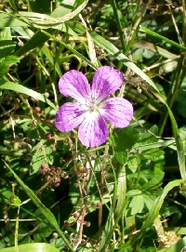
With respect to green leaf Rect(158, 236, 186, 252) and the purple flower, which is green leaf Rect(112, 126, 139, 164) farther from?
green leaf Rect(158, 236, 186, 252)

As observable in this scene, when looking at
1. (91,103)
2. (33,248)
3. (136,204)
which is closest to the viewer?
(33,248)

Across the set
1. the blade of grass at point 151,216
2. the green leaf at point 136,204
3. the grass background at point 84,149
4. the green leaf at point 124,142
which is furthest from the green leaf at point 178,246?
the green leaf at point 124,142

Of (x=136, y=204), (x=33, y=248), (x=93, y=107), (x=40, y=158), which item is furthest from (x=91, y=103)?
(x=33, y=248)

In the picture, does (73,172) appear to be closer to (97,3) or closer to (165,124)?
(165,124)

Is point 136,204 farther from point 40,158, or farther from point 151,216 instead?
point 40,158

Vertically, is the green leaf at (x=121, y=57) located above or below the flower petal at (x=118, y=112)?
above

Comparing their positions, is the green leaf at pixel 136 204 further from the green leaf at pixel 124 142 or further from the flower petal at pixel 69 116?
the flower petal at pixel 69 116

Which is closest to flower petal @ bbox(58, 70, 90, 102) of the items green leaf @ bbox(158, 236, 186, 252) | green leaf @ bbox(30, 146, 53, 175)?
green leaf @ bbox(30, 146, 53, 175)
